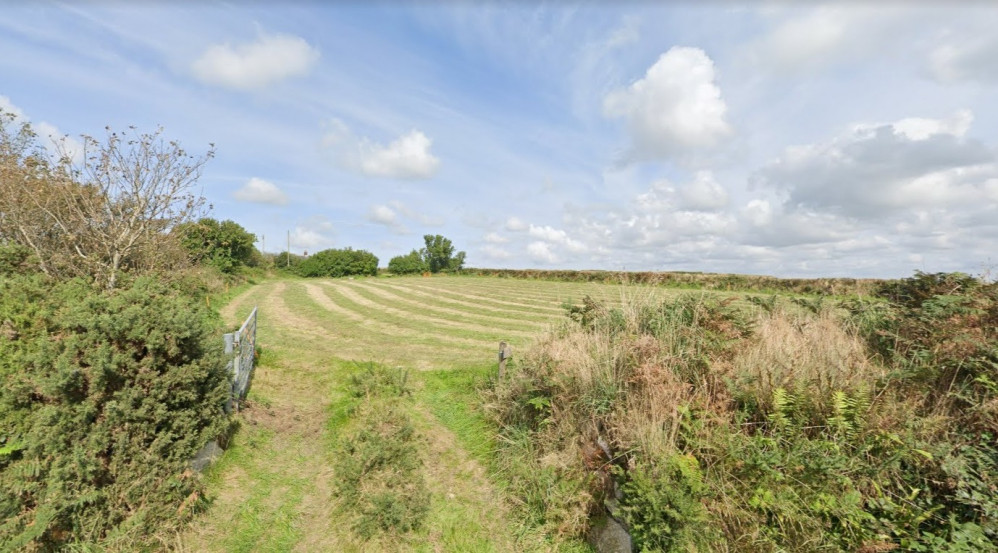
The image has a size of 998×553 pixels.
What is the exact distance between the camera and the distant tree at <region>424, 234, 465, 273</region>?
59250mm

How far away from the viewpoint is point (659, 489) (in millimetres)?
3721

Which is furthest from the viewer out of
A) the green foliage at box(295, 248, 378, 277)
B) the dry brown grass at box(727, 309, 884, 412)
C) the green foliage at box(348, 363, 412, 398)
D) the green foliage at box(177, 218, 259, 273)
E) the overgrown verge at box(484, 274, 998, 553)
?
the green foliage at box(295, 248, 378, 277)

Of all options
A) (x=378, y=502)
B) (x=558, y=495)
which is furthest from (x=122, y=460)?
(x=558, y=495)

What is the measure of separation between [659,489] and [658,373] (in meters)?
1.40

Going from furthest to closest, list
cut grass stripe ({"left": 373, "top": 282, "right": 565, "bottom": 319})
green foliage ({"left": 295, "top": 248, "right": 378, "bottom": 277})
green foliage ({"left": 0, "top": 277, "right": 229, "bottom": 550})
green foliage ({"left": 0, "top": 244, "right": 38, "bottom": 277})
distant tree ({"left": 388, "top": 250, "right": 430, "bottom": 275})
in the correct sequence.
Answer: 1. distant tree ({"left": 388, "top": 250, "right": 430, "bottom": 275})
2. green foliage ({"left": 295, "top": 248, "right": 378, "bottom": 277})
3. cut grass stripe ({"left": 373, "top": 282, "right": 565, "bottom": 319})
4. green foliage ({"left": 0, "top": 244, "right": 38, "bottom": 277})
5. green foliage ({"left": 0, "top": 277, "right": 229, "bottom": 550})

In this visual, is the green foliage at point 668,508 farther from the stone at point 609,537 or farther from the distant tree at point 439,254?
the distant tree at point 439,254

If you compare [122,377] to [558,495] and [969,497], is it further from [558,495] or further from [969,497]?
[969,497]

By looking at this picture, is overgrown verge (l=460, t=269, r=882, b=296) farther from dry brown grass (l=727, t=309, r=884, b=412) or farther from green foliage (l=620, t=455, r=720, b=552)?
green foliage (l=620, t=455, r=720, b=552)

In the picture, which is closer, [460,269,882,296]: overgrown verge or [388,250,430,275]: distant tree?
[460,269,882,296]: overgrown verge

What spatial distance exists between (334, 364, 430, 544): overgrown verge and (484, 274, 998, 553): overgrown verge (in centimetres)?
136

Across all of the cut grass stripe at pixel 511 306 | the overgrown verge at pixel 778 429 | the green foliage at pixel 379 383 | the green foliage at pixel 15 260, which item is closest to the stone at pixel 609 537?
the overgrown verge at pixel 778 429

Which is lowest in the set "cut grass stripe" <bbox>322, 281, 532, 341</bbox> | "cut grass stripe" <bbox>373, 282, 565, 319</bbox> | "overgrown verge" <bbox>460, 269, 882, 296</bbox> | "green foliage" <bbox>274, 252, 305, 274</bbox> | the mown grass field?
the mown grass field

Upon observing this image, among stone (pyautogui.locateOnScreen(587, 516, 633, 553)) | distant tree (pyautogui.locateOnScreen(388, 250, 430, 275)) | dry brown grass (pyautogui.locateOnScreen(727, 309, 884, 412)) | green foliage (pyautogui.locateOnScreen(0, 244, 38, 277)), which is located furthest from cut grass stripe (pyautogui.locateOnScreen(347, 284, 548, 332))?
distant tree (pyautogui.locateOnScreen(388, 250, 430, 275))

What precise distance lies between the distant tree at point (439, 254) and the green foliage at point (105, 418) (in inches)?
2128
